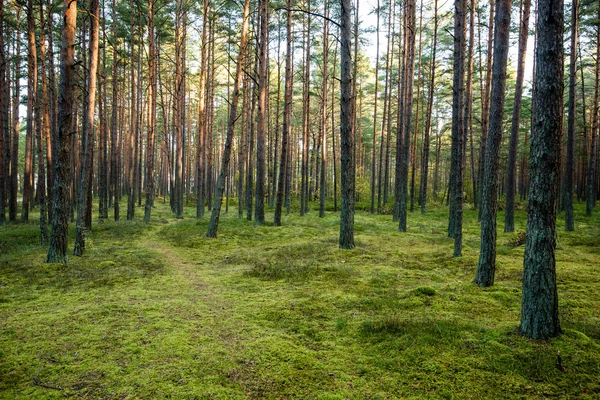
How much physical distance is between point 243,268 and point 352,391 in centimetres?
594

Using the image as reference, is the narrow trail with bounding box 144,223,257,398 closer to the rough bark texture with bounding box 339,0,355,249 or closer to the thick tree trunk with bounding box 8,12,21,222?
the rough bark texture with bounding box 339,0,355,249

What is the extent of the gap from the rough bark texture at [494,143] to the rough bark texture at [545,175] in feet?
8.16

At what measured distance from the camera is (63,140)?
818 centimetres

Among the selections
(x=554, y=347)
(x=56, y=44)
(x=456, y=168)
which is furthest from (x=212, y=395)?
(x=56, y=44)

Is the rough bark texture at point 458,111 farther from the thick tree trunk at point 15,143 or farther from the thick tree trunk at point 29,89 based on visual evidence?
the thick tree trunk at point 15,143

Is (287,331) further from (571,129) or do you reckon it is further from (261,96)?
(571,129)

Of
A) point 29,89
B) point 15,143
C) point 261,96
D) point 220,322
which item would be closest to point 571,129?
point 261,96

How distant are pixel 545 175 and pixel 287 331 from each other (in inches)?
149

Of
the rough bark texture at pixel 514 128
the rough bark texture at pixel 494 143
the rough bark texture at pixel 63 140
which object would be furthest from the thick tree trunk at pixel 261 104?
the rough bark texture at pixel 514 128

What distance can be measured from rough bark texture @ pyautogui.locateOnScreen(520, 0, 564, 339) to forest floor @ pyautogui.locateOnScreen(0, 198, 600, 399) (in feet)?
1.05

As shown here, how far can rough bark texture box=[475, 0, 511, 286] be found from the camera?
20.6 ft

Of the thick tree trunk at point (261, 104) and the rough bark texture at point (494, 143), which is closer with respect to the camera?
the rough bark texture at point (494, 143)

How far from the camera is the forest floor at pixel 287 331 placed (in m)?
3.15

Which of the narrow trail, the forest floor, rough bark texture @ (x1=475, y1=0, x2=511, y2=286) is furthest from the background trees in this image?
the narrow trail
